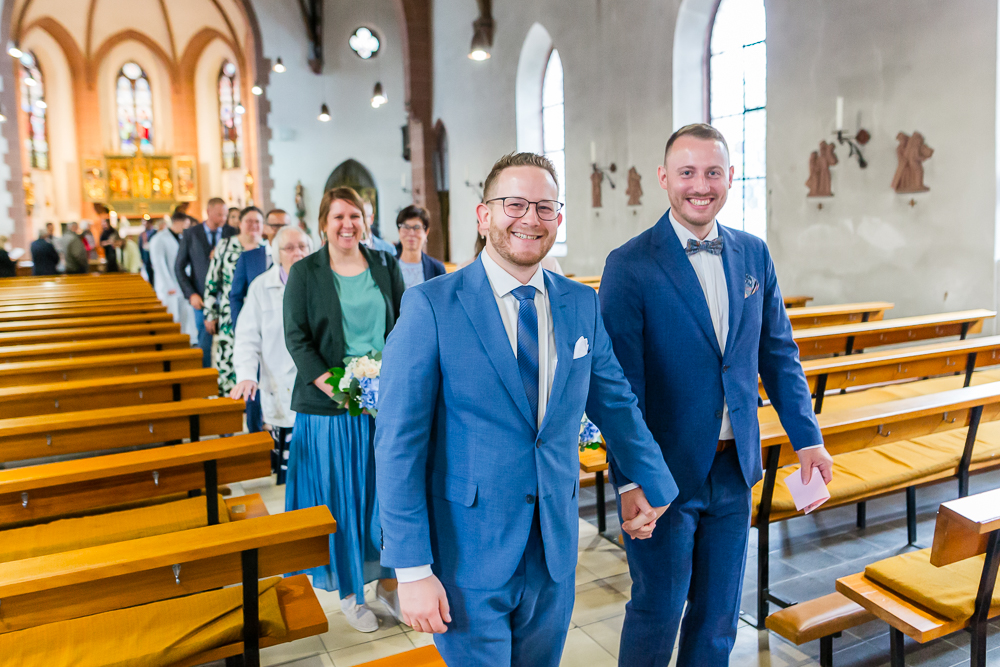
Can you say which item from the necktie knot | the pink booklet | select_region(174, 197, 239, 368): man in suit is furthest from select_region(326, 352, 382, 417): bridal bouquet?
select_region(174, 197, 239, 368): man in suit

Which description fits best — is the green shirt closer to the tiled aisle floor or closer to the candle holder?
the tiled aisle floor

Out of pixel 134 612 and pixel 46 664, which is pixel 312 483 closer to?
pixel 134 612

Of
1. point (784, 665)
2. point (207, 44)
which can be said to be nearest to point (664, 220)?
point (784, 665)

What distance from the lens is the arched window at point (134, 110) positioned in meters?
22.1

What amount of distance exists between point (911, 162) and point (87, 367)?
19.6ft

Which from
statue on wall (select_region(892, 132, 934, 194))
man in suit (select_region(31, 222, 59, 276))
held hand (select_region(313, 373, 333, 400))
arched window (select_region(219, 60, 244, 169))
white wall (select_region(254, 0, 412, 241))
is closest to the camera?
held hand (select_region(313, 373, 333, 400))

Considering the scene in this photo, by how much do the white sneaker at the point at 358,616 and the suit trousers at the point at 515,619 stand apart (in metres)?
1.37

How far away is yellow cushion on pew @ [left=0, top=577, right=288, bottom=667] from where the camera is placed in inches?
68.6

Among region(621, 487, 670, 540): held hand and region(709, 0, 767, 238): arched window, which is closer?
region(621, 487, 670, 540): held hand

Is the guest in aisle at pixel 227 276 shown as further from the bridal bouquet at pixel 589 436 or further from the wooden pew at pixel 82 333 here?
the bridal bouquet at pixel 589 436

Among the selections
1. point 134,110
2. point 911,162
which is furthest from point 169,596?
point 134,110

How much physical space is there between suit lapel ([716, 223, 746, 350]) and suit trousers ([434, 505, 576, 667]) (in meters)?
0.75

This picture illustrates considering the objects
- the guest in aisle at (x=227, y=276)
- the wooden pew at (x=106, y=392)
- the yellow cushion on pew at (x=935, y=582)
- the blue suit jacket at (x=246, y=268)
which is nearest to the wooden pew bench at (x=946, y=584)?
the yellow cushion on pew at (x=935, y=582)

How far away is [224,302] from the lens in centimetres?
469
